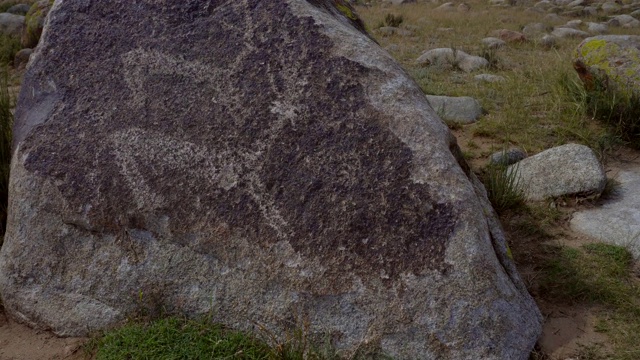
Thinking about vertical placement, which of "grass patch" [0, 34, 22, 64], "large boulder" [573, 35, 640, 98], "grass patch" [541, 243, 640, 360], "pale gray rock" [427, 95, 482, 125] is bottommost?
"grass patch" [0, 34, 22, 64]

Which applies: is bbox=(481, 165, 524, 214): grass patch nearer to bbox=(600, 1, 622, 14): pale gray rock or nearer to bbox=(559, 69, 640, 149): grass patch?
bbox=(559, 69, 640, 149): grass patch

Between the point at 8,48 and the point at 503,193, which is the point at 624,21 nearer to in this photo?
the point at 503,193

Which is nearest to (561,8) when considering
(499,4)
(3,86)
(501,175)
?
(499,4)

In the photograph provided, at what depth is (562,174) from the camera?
130 inches

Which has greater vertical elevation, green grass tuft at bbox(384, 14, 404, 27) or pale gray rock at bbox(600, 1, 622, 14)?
green grass tuft at bbox(384, 14, 404, 27)

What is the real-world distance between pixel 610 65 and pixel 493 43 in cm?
367

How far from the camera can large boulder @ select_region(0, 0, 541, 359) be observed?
6.57 ft

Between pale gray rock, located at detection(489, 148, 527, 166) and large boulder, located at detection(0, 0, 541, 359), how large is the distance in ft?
4.33

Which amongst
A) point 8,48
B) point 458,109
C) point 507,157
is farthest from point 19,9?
point 507,157

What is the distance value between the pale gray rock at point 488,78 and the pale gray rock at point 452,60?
0.48 metres

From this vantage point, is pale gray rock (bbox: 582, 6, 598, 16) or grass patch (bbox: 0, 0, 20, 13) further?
pale gray rock (bbox: 582, 6, 598, 16)

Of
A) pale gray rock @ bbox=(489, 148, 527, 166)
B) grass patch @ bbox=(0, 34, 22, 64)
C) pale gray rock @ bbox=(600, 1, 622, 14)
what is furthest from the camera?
A: pale gray rock @ bbox=(600, 1, 622, 14)

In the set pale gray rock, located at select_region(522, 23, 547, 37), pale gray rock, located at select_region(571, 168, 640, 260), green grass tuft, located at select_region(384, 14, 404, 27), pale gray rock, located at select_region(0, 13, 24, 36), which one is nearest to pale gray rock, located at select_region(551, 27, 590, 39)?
A: pale gray rock, located at select_region(522, 23, 547, 37)

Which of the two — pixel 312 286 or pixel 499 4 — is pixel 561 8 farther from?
pixel 312 286
